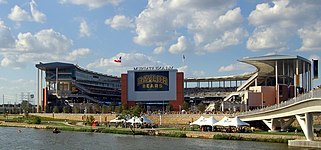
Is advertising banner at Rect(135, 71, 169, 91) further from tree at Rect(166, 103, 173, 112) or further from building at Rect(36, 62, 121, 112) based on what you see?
building at Rect(36, 62, 121, 112)

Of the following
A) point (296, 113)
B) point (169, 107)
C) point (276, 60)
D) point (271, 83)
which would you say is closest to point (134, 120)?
point (296, 113)

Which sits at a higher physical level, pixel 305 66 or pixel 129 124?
pixel 305 66

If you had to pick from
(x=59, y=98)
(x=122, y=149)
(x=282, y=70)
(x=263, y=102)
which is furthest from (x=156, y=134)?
(x=59, y=98)

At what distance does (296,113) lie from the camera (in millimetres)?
62219

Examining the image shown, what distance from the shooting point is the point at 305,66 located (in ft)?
447

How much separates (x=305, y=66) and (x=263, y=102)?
15256 millimetres

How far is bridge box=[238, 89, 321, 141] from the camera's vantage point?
179 ft

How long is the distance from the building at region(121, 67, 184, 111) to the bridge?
7614cm

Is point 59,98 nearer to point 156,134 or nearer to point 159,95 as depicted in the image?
point 159,95

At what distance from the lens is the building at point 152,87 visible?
164125mm

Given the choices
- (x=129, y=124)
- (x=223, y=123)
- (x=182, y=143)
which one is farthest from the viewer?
(x=129, y=124)

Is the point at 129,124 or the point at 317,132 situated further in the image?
the point at 129,124

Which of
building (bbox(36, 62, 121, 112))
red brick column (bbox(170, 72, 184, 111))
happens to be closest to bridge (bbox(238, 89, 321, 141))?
red brick column (bbox(170, 72, 184, 111))

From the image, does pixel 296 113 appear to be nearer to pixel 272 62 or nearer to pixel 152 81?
pixel 272 62
